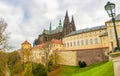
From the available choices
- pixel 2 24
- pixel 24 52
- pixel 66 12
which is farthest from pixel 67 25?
pixel 2 24

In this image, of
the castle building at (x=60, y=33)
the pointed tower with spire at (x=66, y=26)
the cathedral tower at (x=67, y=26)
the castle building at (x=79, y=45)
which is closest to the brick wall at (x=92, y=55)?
the castle building at (x=79, y=45)

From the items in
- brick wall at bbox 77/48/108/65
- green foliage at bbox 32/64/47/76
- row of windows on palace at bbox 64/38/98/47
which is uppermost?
row of windows on palace at bbox 64/38/98/47

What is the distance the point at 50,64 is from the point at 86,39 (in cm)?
3463

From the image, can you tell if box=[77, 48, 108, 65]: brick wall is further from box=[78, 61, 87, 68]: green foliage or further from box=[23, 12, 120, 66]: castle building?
box=[78, 61, 87, 68]: green foliage

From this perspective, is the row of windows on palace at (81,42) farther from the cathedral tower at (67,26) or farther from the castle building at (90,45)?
the cathedral tower at (67,26)

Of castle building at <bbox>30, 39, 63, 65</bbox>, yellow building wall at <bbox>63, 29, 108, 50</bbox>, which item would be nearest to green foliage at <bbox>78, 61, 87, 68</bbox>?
castle building at <bbox>30, 39, 63, 65</bbox>

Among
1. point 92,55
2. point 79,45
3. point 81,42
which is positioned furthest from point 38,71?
point 79,45

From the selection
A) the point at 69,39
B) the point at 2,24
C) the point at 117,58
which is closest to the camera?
the point at 117,58

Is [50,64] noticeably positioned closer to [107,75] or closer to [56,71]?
[56,71]

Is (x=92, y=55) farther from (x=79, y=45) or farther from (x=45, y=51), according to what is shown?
(x=79, y=45)

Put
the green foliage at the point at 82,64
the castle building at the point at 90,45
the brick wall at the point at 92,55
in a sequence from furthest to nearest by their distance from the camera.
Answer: the green foliage at the point at 82,64
the castle building at the point at 90,45
the brick wall at the point at 92,55

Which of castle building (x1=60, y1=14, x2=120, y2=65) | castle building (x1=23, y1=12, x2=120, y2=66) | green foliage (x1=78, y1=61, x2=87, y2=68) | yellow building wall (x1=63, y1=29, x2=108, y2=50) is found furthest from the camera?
yellow building wall (x1=63, y1=29, x2=108, y2=50)

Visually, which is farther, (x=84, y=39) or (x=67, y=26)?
(x=67, y=26)

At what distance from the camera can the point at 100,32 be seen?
323 ft
